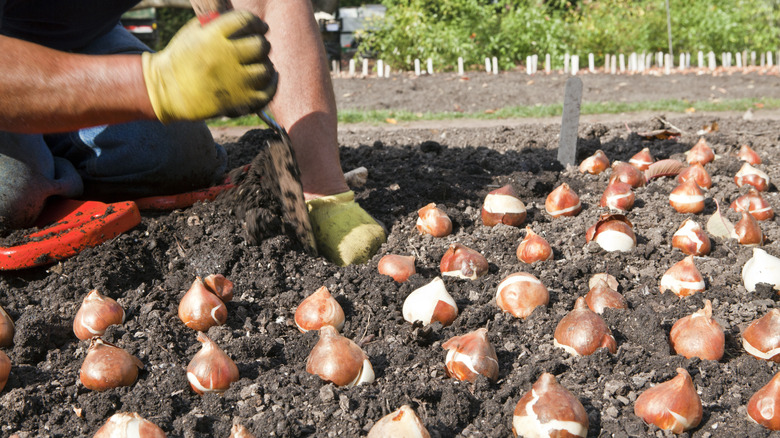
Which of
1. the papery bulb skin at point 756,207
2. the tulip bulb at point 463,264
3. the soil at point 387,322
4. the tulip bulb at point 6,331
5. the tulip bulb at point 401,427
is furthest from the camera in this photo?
the papery bulb skin at point 756,207

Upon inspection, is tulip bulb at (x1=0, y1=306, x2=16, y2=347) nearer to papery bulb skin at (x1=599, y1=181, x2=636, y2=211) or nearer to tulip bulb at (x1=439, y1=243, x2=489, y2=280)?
tulip bulb at (x1=439, y1=243, x2=489, y2=280)

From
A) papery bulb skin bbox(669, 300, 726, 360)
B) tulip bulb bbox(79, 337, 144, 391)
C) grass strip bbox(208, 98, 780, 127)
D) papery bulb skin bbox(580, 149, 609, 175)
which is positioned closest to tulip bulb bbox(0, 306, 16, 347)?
tulip bulb bbox(79, 337, 144, 391)

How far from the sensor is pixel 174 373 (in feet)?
5.53

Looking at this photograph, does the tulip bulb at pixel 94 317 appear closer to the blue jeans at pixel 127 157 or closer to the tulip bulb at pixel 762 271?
the blue jeans at pixel 127 157

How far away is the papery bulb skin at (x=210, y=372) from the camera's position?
5.24 feet

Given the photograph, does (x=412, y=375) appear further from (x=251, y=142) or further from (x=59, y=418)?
(x=251, y=142)

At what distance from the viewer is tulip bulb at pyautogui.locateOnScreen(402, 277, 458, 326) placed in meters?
1.88

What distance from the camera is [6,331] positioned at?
6.17 ft

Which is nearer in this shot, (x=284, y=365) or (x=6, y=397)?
(x=6, y=397)

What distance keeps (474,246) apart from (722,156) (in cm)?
210

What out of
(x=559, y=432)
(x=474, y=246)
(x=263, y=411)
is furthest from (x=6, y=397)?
(x=474, y=246)

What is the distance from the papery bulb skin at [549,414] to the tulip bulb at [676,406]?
17cm

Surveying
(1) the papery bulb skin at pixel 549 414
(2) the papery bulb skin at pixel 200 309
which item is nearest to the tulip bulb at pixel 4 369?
(2) the papery bulb skin at pixel 200 309

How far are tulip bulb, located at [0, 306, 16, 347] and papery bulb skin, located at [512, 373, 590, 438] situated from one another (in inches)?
59.8
